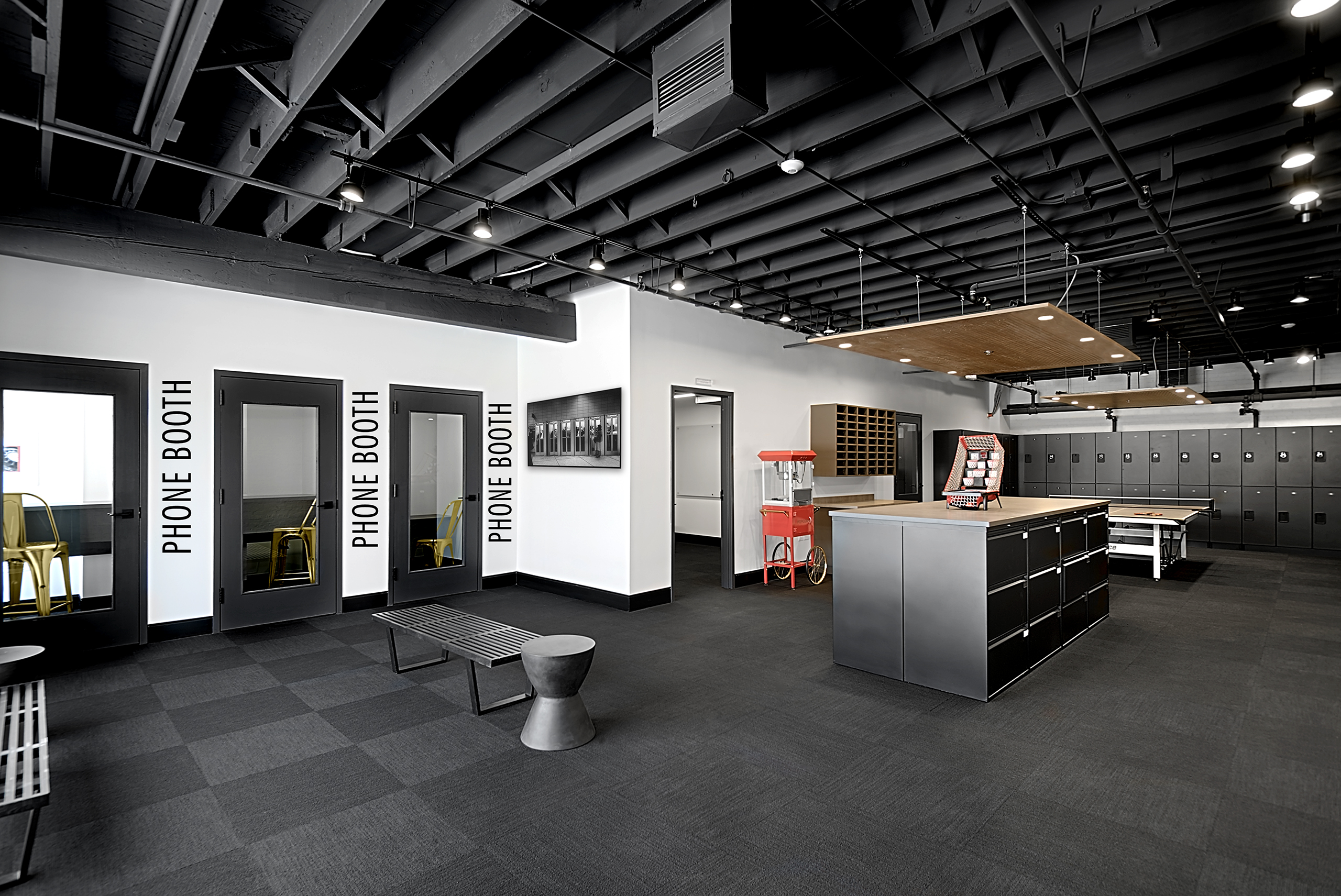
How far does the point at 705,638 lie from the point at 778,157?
11.9 ft

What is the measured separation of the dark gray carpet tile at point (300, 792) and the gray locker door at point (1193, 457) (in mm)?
13228

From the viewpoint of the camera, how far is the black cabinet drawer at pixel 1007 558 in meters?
3.98

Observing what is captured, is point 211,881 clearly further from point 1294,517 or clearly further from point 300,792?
point 1294,517

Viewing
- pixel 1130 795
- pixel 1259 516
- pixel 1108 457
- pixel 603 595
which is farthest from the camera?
pixel 1108 457

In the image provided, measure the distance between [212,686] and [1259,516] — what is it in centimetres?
1402

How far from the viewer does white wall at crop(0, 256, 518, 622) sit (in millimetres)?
4922

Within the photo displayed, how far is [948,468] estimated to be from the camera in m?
11.2

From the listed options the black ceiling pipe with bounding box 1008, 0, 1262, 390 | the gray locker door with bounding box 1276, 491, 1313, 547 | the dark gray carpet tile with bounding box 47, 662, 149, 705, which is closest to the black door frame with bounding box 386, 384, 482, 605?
the dark gray carpet tile with bounding box 47, 662, 149, 705

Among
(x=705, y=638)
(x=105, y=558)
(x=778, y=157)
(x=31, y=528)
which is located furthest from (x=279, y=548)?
(x=778, y=157)

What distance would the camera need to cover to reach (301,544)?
6.14 m

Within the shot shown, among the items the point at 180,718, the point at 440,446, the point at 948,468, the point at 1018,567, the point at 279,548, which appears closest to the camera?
the point at 180,718

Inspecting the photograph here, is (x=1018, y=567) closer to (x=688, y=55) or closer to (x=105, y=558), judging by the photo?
(x=688, y=55)

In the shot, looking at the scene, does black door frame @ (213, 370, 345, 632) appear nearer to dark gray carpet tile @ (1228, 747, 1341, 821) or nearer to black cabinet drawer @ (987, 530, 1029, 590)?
black cabinet drawer @ (987, 530, 1029, 590)

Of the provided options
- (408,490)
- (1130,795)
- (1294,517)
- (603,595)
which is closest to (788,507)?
(603,595)
